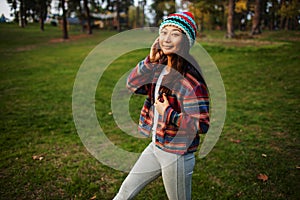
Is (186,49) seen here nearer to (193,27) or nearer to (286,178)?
(193,27)

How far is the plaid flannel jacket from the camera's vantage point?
1.78m

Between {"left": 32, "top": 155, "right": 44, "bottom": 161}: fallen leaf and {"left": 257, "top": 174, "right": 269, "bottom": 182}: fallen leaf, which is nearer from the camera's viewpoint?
{"left": 257, "top": 174, "right": 269, "bottom": 182}: fallen leaf

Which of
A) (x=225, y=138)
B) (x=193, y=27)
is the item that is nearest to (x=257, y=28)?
(x=225, y=138)

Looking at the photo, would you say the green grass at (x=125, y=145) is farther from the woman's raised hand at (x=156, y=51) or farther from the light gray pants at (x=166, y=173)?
the woman's raised hand at (x=156, y=51)

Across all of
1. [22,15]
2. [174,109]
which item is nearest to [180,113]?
[174,109]

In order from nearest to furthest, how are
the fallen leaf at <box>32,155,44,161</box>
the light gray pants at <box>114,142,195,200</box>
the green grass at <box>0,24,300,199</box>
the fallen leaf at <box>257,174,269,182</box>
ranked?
the light gray pants at <box>114,142,195,200</box>, the green grass at <box>0,24,300,199</box>, the fallen leaf at <box>257,174,269,182</box>, the fallen leaf at <box>32,155,44,161</box>

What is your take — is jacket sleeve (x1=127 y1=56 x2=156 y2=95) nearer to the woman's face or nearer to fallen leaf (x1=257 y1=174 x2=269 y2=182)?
the woman's face

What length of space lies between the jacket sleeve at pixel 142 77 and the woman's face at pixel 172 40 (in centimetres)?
23

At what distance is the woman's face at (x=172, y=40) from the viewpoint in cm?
183

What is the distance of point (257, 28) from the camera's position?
65.0 ft

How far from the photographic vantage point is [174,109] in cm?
191

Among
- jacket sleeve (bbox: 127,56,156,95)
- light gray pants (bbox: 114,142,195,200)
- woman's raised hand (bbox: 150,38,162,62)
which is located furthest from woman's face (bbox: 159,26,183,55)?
light gray pants (bbox: 114,142,195,200)

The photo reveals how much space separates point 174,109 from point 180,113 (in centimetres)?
9

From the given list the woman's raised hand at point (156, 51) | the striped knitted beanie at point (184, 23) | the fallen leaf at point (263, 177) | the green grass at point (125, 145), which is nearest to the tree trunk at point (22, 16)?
the green grass at point (125, 145)
